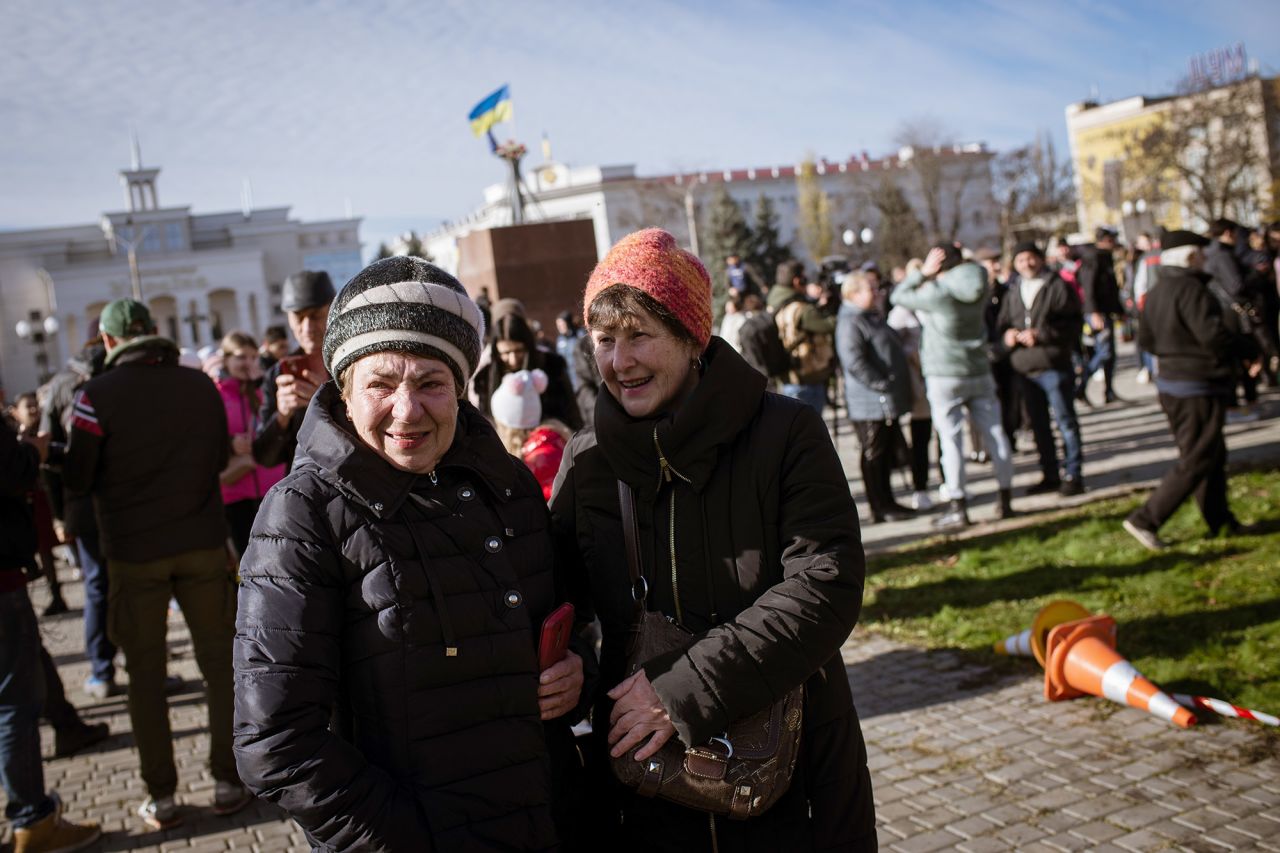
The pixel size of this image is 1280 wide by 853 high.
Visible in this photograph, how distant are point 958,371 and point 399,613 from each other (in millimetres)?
7549

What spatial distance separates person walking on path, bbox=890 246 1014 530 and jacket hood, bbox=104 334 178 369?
A: 616cm

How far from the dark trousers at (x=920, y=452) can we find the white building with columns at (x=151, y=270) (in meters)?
94.3

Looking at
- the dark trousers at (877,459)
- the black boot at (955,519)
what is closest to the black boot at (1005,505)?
the black boot at (955,519)

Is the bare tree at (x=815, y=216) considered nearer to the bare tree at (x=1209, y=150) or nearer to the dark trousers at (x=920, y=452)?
the bare tree at (x=1209, y=150)

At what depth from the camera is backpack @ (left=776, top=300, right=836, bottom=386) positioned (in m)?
10.1

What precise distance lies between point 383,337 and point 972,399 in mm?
7593

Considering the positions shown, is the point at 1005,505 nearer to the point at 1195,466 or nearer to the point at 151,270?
the point at 1195,466

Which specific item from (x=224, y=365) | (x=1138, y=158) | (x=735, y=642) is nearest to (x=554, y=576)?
(x=735, y=642)

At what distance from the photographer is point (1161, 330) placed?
23.8ft

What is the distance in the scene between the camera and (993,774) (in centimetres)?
457

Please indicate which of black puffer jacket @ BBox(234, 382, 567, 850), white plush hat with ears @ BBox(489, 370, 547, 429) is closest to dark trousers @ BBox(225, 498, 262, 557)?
white plush hat with ears @ BBox(489, 370, 547, 429)

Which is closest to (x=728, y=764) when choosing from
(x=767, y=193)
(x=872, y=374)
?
(x=872, y=374)

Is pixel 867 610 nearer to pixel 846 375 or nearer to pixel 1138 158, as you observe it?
pixel 846 375

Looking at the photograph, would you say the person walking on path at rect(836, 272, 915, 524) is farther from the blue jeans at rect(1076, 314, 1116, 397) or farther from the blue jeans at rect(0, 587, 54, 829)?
the blue jeans at rect(0, 587, 54, 829)
